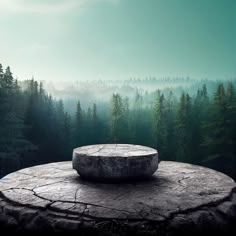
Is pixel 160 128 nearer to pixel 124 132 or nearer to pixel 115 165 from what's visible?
pixel 124 132

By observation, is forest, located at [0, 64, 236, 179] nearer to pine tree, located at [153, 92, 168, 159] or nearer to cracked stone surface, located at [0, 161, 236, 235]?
pine tree, located at [153, 92, 168, 159]

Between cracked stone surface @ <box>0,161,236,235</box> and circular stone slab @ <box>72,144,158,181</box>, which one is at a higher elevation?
circular stone slab @ <box>72,144,158,181</box>

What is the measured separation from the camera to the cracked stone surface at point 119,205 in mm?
3641

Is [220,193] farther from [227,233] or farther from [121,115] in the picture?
[121,115]

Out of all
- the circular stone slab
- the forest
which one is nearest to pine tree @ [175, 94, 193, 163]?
the forest

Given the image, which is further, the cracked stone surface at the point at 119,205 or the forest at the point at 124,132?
the forest at the point at 124,132

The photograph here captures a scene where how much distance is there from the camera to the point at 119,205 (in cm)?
403

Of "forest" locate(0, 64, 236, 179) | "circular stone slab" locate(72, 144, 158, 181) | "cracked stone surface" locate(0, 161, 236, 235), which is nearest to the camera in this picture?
"cracked stone surface" locate(0, 161, 236, 235)

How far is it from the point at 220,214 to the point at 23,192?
3.40m

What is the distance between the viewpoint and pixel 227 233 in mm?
4051

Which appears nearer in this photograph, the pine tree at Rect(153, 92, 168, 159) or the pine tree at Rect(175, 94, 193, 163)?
the pine tree at Rect(175, 94, 193, 163)

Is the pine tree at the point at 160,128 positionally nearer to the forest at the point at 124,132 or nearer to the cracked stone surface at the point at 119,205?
the forest at the point at 124,132

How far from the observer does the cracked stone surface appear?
11.9 feet

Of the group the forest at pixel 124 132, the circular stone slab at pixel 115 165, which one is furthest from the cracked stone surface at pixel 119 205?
the forest at pixel 124 132
